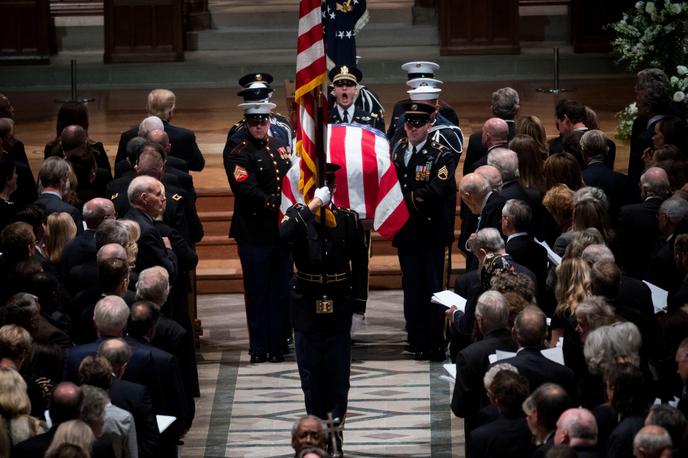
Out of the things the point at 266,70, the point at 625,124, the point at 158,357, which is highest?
the point at 158,357

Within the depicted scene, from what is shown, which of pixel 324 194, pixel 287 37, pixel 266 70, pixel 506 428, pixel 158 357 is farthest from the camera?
pixel 287 37

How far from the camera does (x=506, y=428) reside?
7.37 m

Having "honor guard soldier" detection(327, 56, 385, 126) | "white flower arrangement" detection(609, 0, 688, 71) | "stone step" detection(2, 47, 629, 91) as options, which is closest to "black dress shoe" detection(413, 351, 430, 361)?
"honor guard soldier" detection(327, 56, 385, 126)

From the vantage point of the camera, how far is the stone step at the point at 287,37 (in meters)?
21.3

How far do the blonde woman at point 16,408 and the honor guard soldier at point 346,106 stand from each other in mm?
5143

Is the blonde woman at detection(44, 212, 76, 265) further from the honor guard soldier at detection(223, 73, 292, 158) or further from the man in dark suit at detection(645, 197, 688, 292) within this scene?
the man in dark suit at detection(645, 197, 688, 292)

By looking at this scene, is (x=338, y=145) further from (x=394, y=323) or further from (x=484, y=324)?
(x=484, y=324)

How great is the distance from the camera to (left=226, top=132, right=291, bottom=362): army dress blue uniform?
37.7ft

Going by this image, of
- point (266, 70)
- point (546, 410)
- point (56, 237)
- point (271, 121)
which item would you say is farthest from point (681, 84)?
point (266, 70)

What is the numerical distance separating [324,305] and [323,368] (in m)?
0.43

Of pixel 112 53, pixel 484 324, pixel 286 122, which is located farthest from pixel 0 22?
pixel 484 324

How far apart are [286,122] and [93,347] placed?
442 centimetres

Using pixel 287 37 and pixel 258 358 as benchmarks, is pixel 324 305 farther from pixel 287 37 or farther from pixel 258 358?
pixel 287 37

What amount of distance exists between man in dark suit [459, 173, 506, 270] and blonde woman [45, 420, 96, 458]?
390cm
